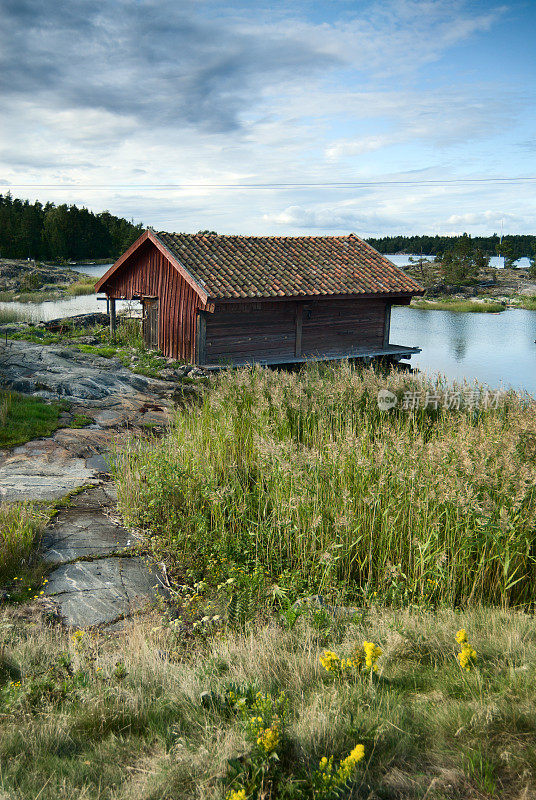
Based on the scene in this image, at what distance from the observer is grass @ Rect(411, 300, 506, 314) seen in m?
48.4

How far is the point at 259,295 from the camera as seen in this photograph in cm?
1571

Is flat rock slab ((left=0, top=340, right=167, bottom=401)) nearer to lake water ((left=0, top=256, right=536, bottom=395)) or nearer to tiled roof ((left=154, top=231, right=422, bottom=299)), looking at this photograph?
tiled roof ((left=154, top=231, right=422, bottom=299))

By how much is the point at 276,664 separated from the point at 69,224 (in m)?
88.5

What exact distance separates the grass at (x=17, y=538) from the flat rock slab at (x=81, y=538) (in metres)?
0.17

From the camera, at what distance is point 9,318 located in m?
25.6

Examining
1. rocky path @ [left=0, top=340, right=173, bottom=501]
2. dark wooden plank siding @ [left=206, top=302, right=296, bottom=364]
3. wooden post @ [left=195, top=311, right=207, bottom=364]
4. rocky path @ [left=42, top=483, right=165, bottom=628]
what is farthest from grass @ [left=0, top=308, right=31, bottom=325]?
rocky path @ [left=42, top=483, right=165, bottom=628]

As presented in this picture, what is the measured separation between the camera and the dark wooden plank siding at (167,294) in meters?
16.4

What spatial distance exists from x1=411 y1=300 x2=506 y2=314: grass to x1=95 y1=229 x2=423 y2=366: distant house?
30.8 metres

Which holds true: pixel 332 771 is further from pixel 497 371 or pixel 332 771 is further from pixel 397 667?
pixel 497 371

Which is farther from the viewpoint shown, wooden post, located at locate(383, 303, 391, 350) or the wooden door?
wooden post, located at locate(383, 303, 391, 350)

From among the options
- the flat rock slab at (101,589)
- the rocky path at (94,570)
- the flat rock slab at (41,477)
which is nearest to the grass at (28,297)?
the flat rock slab at (41,477)

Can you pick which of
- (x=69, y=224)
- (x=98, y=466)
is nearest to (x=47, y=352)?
(x=98, y=466)

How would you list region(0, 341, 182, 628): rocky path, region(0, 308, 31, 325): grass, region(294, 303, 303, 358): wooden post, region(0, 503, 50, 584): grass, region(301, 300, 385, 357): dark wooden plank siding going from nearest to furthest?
region(0, 341, 182, 628): rocky path
region(0, 503, 50, 584): grass
region(294, 303, 303, 358): wooden post
region(301, 300, 385, 357): dark wooden plank siding
region(0, 308, 31, 325): grass

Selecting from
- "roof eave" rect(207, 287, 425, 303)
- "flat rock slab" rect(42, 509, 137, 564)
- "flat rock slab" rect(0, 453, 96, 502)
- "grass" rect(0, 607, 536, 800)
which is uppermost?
"roof eave" rect(207, 287, 425, 303)
